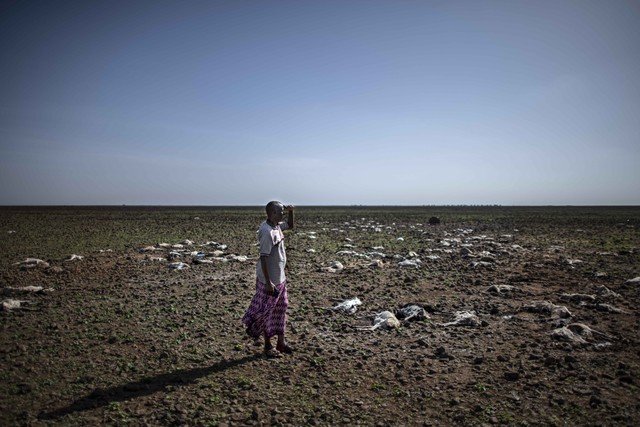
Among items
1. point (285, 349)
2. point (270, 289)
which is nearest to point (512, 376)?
point (285, 349)

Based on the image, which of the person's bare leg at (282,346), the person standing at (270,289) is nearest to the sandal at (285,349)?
the person's bare leg at (282,346)

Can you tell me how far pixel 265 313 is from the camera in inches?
200

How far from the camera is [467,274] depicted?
10.7m

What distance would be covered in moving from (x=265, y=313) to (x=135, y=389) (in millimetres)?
1782

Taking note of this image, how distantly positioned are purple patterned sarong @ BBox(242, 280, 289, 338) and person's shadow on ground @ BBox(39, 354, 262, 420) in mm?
527

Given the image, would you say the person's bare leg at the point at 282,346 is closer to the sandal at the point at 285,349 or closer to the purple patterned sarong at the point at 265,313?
the sandal at the point at 285,349

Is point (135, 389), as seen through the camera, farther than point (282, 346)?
No

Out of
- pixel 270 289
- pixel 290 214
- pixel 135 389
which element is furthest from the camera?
pixel 290 214

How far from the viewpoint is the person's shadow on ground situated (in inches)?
149

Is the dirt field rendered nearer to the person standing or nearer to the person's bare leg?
the person's bare leg

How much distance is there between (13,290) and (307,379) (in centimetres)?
756

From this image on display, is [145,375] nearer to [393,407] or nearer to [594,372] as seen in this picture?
[393,407]

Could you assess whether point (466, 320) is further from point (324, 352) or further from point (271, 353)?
point (271, 353)

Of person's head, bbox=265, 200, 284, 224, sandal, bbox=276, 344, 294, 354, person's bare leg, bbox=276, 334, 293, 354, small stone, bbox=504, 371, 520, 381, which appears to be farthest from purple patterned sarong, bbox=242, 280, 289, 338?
small stone, bbox=504, 371, 520, 381
